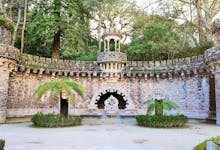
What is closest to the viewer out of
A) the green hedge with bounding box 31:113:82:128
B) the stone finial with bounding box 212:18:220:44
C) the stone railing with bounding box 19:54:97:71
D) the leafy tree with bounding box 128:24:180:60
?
the green hedge with bounding box 31:113:82:128

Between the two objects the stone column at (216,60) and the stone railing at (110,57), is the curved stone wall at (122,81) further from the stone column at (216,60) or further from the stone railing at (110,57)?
the stone column at (216,60)

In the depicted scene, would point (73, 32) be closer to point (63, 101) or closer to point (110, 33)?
point (110, 33)

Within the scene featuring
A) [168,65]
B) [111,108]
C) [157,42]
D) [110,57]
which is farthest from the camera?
[157,42]

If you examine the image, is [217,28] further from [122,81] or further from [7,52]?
[7,52]

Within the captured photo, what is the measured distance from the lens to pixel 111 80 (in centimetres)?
1819

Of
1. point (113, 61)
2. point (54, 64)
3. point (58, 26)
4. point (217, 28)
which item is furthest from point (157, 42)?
point (54, 64)

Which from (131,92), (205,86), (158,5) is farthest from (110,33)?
(205,86)

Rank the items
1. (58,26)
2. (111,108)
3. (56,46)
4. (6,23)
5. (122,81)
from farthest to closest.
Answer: (56,46)
(58,26)
(122,81)
(111,108)
(6,23)

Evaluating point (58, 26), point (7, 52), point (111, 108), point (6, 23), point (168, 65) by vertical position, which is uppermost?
point (58, 26)

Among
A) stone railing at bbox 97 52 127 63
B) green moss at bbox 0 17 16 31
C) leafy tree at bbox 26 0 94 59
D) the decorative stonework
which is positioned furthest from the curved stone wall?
leafy tree at bbox 26 0 94 59

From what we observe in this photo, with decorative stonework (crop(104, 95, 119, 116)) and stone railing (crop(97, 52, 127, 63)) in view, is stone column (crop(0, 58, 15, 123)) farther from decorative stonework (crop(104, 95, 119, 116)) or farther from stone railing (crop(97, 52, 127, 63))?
decorative stonework (crop(104, 95, 119, 116))

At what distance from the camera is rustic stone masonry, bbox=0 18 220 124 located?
1401 cm

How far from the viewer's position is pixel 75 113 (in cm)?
1786

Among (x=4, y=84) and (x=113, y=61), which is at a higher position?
(x=113, y=61)
